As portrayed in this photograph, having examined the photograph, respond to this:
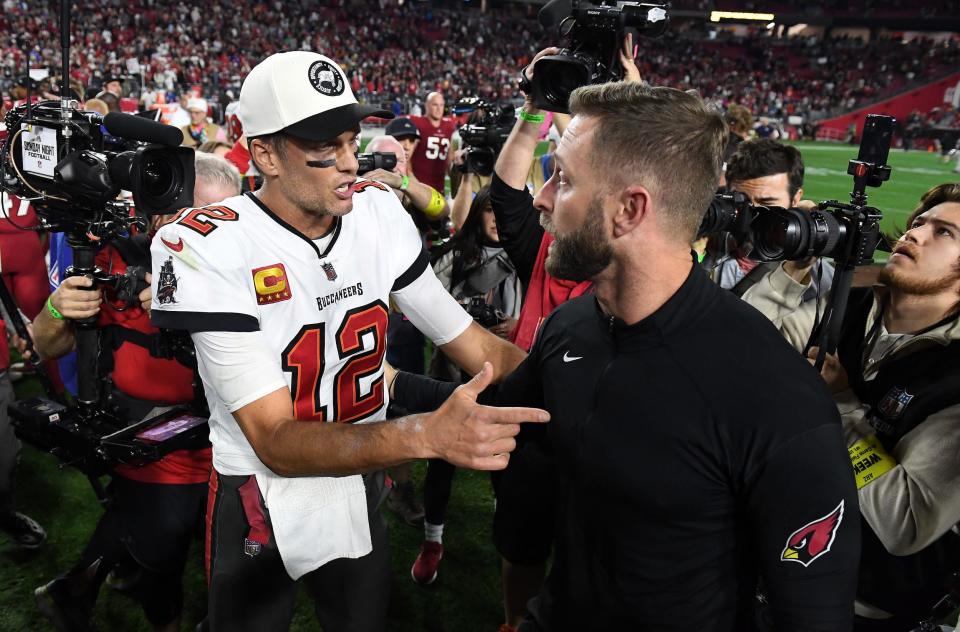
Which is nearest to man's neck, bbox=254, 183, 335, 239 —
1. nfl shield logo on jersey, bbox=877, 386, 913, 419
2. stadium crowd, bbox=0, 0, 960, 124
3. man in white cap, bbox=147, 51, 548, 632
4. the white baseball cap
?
man in white cap, bbox=147, 51, 548, 632

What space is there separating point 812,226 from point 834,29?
47.9 metres

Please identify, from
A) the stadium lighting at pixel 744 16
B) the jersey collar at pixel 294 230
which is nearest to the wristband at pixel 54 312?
the jersey collar at pixel 294 230

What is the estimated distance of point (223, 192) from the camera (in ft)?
8.96

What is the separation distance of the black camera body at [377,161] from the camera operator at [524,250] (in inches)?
56.5

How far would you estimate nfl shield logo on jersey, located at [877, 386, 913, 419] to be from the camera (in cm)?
203

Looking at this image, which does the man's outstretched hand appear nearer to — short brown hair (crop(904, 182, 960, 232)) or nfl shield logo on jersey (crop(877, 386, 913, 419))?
nfl shield logo on jersey (crop(877, 386, 913, 419))

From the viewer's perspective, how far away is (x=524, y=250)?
2.78 meters

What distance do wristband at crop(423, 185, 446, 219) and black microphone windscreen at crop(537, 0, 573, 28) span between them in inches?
84.8

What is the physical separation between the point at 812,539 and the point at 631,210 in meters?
0.74

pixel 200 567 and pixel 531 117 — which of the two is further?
pixel 200 567

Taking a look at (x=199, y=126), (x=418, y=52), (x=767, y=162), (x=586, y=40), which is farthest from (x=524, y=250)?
(x=418, y=52)

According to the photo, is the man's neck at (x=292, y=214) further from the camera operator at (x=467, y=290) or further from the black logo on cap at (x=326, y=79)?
the camera operator at (x=467, y=290)

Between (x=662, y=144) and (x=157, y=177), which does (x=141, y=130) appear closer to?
(x=157, y=177)

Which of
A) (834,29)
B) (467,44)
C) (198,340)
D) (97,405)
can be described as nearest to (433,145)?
(97,405)
